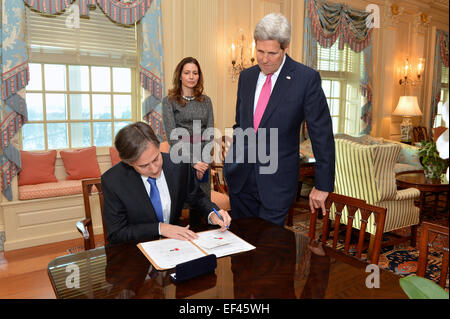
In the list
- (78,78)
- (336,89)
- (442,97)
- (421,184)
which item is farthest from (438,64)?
(78,78)

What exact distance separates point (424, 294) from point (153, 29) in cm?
422

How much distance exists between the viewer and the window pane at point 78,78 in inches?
166

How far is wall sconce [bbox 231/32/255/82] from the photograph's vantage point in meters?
5.09

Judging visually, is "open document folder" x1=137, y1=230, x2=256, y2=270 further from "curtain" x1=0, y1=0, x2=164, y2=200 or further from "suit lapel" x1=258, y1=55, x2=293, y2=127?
"curtain" x1=0, y1=0, x2=164, y2=200

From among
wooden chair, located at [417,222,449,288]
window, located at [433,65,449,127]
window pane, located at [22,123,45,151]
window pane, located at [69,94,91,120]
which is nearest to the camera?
wooden chair, located at [417,222,449,288]

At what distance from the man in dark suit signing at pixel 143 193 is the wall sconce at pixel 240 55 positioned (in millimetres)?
3480

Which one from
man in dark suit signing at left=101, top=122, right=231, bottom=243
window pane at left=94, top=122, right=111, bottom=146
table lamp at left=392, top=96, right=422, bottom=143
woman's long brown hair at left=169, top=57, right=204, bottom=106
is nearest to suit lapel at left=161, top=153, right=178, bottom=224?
man in dark suit signing at left=101, top=122, right=231, bottom=243

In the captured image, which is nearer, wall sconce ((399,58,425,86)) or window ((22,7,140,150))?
window ((22,7,140,150))

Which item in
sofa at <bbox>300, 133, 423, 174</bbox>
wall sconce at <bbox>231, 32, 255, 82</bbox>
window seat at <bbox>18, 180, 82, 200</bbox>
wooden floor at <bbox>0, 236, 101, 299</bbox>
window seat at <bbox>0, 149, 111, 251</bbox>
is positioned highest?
wall sconce at <bbox>231, 32, 255, 82</bbox>

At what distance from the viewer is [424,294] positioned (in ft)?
1.80

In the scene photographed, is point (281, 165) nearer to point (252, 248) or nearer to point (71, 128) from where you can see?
point (252, 248)

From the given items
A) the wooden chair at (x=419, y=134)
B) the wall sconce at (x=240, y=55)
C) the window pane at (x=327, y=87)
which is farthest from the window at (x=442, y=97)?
the wall sconce at (x=240, y=55)

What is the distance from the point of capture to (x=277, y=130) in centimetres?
191

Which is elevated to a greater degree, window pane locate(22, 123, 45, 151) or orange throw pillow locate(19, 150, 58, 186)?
window pane locate(22, 123, 45, 151)
